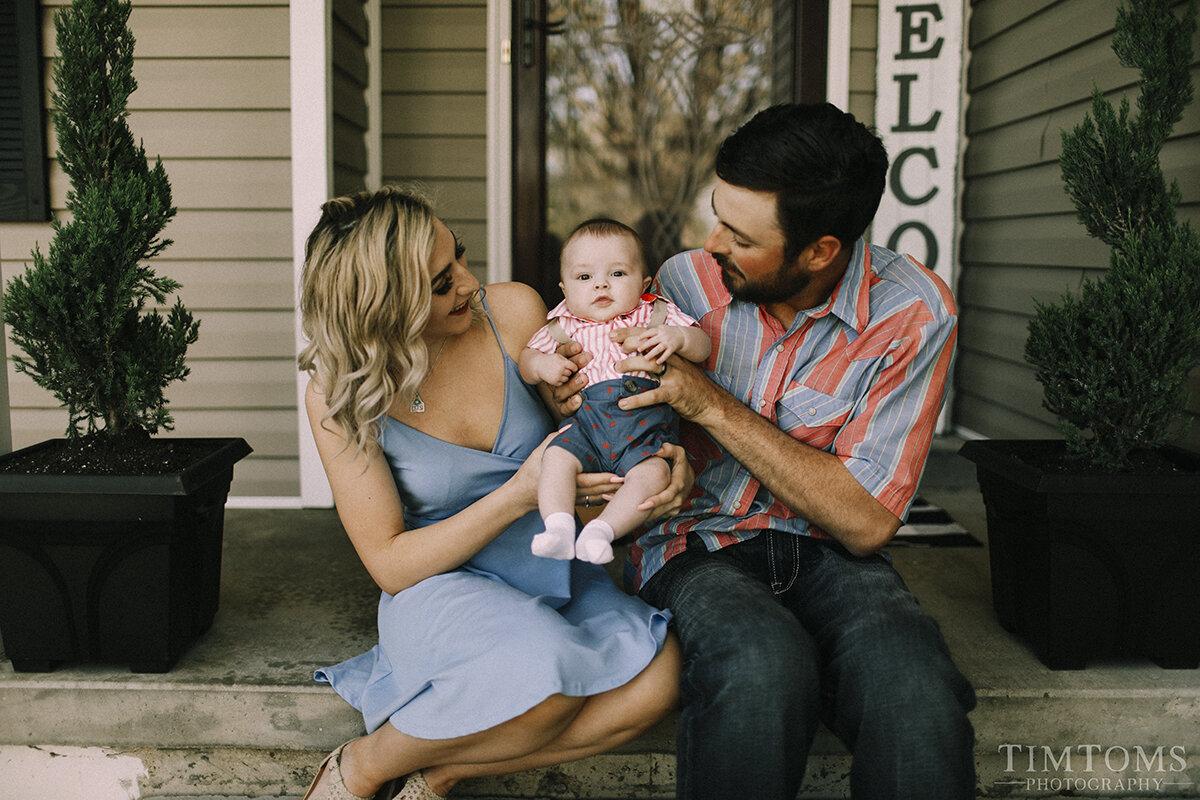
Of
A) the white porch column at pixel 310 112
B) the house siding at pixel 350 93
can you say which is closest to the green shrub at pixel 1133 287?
the white porch column at pixel 310 112

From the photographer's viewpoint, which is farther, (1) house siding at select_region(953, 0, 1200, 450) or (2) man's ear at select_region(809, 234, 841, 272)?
(1) house siding at select_region(953, 0, 1200, 450)

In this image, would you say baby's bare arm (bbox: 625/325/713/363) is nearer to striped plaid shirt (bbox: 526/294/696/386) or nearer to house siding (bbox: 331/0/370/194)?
striped plaid shirt (bbox: 526/294/696/386)

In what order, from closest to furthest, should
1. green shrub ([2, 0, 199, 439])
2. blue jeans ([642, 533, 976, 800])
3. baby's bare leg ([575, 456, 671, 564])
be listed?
blue jeans ([642, 533, 976, 800])
baby's bare leg ([575, 456, 671, 564])
green shrub ([2, 0, 199, 439])

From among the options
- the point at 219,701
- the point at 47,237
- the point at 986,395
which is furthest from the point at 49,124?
the point at 986,395

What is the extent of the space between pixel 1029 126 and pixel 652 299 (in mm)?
2590

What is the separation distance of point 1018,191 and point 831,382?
8.03 feet

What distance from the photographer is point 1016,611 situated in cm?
199

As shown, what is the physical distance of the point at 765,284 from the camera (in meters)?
1.74

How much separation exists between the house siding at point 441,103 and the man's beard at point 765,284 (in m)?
2.25

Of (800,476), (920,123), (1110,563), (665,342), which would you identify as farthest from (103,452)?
(920,123)

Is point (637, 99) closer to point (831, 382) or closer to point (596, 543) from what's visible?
point (831, 382)

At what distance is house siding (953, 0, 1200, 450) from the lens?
3143 mm

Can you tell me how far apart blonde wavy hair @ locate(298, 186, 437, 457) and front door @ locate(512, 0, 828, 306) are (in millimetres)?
2221

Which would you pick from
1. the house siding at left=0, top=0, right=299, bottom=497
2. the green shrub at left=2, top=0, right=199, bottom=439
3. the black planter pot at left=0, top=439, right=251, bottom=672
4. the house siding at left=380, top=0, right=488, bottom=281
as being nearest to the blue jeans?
the black planter pot at left=0, top=439, right=251, bottom=672
